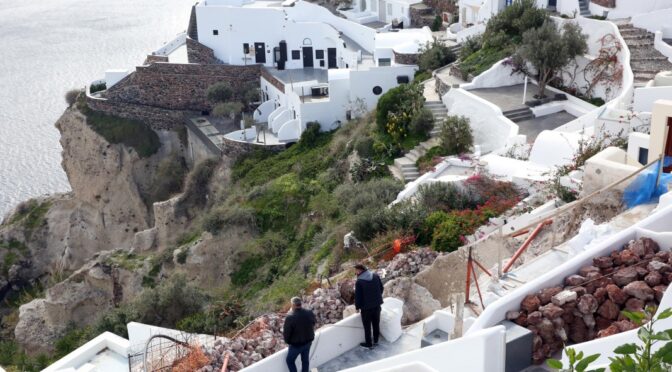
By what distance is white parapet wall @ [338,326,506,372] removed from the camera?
8.16 m

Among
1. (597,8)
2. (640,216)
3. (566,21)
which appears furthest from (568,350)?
(597,8)

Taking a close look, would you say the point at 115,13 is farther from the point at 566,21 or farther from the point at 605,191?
the point at 605,191

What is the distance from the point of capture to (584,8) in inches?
1126

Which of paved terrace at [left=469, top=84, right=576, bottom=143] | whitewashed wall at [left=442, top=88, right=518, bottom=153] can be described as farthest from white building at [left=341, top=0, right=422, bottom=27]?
whitewashed wall at [left=442, top=88, right=518, bottom=153]

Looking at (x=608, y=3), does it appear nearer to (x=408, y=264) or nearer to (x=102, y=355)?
(x=408, y=264)

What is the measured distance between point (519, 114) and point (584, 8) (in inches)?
274

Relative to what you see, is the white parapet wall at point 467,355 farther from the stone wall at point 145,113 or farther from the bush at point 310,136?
the stone wall at point 145,113

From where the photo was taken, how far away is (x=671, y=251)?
9477 millimetres

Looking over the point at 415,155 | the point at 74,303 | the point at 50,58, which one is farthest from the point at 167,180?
the point at 50,58

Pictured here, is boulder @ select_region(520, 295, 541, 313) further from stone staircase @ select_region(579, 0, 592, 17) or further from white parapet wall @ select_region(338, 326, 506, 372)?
stone staircase @ select_region(579, 0, 592, 17)

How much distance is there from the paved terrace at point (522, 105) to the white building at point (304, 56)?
6.19 metres

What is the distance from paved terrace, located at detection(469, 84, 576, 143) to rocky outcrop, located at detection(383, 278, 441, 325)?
36.2ft

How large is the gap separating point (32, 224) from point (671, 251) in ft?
110

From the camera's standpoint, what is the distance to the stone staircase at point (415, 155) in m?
22.8
